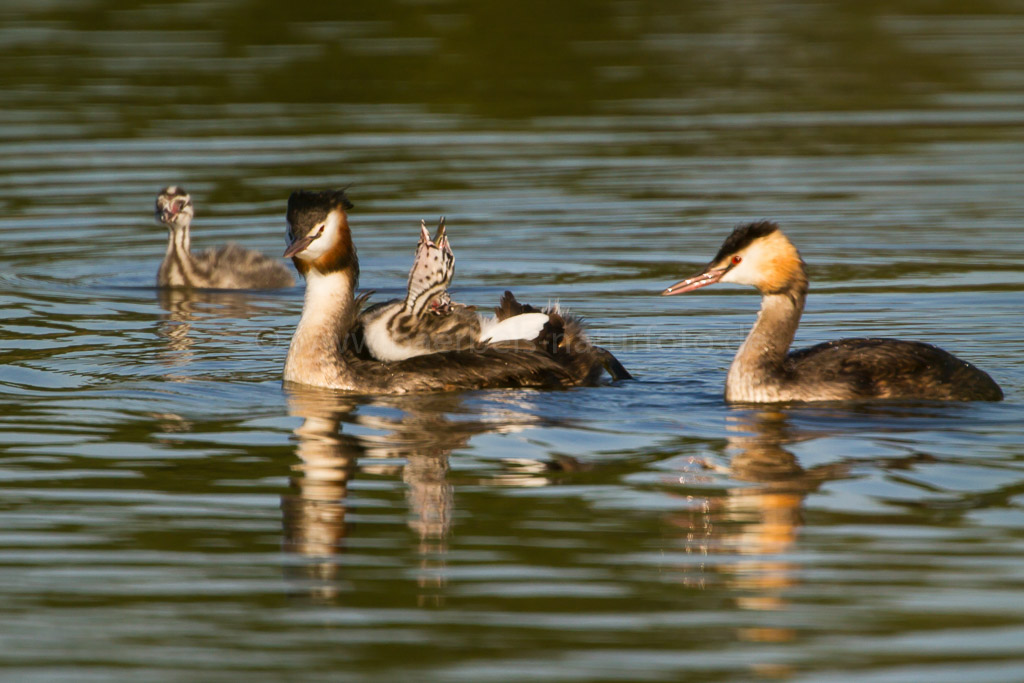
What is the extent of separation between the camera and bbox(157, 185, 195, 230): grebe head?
599 inches

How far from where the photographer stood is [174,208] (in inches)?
603

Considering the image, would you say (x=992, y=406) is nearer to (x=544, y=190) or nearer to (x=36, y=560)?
(x=36, y=560)

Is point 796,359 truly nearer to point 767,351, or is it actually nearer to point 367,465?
point 767,351

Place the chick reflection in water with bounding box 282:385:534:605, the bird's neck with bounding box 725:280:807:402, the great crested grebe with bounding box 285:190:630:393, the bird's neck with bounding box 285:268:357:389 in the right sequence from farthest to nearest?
the bird's neck with bounding box 285:268:357:389, the great crested grebe with bounding box 285:190:630:393, the bird's neck with bounding box 725:280:807:402, the chick reflection in water with bounding box 282:385:534:605

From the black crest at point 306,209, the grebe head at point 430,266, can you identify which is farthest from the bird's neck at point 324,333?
the grebe head at point 430,266

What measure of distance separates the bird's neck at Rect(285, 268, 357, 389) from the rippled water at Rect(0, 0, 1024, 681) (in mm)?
190

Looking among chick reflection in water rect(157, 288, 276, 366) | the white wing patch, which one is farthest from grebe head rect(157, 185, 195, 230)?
the white wing patch

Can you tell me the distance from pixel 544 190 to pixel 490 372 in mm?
8479

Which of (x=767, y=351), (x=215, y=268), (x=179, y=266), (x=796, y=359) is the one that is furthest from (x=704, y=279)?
(x=179, y=266)

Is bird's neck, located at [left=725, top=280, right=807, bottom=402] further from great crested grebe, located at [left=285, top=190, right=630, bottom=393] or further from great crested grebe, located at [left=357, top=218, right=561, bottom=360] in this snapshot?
great crested grebe, located at [left=357, top=218, right=561, bottom=360]

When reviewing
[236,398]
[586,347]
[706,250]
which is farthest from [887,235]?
[236,398]

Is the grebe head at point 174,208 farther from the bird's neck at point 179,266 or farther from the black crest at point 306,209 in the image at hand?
the black crest at point 306,209

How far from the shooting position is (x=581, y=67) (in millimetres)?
27781

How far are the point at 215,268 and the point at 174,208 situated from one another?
846mm
